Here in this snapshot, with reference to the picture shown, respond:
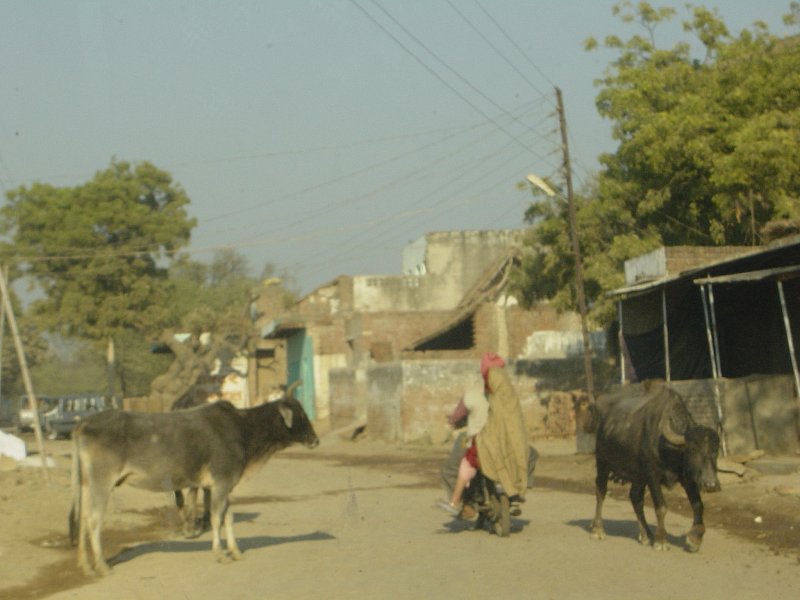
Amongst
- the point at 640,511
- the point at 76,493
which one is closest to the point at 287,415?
the point at 76,493

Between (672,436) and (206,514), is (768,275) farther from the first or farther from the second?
(206,514)

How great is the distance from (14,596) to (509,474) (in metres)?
4.89

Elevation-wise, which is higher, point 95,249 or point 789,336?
point 95,249

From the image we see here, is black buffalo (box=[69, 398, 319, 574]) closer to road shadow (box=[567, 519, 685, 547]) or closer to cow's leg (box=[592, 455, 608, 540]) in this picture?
cow's leg (box=[592, 455, 608, 540])

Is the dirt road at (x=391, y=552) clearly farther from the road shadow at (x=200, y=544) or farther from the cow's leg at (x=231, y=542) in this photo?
the cow's leg at (x=231, y=542)

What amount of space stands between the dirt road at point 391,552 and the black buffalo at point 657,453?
1.12ft

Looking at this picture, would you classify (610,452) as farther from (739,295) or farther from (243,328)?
(243,328)

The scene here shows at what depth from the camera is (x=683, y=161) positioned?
24.4m

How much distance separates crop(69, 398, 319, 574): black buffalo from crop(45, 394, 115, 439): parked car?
3460 centimetres

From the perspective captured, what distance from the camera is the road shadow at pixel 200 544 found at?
12.0 m

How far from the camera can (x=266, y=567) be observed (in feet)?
34.6

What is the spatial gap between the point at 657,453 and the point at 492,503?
6.55 feet

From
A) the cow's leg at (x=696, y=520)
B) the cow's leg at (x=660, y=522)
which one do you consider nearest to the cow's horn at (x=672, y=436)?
the cow's leg at (x=696, y=520)

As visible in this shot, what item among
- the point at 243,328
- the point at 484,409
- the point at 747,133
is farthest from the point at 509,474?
the point at 243,328
